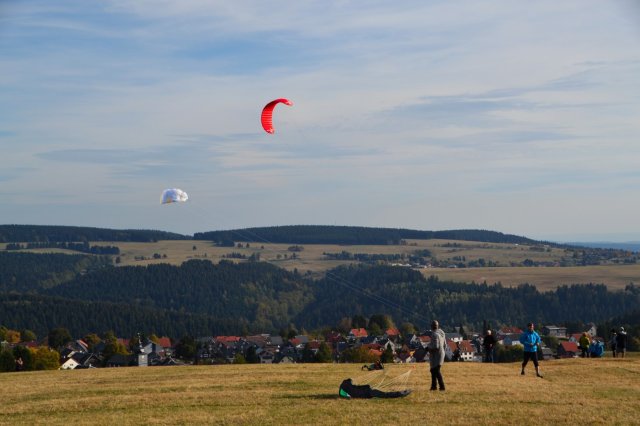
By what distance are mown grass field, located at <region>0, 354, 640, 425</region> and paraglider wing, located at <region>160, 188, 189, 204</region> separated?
16.5 metres

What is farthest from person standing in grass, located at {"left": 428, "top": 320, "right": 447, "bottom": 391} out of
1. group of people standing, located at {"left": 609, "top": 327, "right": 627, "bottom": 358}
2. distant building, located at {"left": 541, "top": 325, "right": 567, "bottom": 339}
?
distant building, located at {"left": 541, "top": 325, "right": 567, "bottom": 339}

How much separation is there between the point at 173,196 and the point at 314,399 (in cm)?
2680

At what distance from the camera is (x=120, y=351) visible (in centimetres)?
9294

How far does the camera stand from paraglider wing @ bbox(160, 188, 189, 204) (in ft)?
145

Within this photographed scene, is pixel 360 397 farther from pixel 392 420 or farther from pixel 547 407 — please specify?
pixel 547 407

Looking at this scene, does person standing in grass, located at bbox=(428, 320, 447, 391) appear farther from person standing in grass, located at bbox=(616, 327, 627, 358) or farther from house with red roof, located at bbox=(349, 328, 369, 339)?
house with red roof, located at bbox=(349, 328, 369, 339)

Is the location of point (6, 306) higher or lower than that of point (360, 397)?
lower

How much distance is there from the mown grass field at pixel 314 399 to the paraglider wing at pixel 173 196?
54.2ft

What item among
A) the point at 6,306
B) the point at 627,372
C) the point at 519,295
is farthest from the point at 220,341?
the point at 627,372

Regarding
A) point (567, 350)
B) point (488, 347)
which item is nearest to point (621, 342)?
point (488, 347)

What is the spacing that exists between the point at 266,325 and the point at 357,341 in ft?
316

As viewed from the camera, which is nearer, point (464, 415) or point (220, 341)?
point (464, 415)

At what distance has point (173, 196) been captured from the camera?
4512 centimetres

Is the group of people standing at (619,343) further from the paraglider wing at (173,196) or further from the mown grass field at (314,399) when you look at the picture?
the paraglider wing at (173,196)
